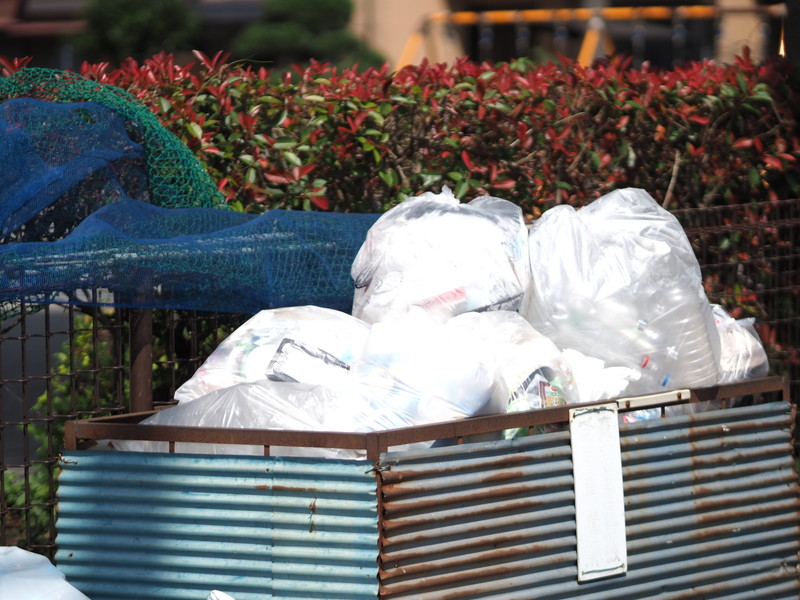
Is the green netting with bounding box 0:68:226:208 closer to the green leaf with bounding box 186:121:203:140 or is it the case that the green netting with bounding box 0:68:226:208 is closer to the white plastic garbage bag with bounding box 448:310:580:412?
the green leaf with bounding box 186:121:203:140

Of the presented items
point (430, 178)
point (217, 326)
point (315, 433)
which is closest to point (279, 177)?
point (430, 178)

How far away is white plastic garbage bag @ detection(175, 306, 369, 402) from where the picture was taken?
278cm

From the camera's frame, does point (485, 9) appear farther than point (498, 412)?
Yes

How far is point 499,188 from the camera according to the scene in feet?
14.4

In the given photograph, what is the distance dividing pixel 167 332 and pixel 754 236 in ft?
8.10

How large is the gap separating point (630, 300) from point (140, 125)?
5.23 feet

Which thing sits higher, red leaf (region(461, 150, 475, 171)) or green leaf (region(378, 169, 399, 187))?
red leaf (region(461, 150, 475, 171))

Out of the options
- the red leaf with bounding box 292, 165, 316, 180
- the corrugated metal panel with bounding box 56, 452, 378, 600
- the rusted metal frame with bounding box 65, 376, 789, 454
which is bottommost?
the corrugated metal panel with bounding box 56, 452, 378, 600

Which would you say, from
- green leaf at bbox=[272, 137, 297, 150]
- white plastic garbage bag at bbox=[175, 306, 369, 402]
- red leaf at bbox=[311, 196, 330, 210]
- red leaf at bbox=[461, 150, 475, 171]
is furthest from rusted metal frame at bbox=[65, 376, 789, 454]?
red leaf at bbox=[461, 150, 475, 171]

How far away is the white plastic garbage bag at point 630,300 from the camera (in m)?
3.08

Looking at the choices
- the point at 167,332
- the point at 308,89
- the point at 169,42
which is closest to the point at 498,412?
the point at 167,332

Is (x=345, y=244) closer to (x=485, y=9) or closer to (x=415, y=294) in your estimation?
(x=415, y=294)

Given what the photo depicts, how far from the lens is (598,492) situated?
8.84 ft

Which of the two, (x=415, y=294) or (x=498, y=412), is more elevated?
(x=415, y=294)
